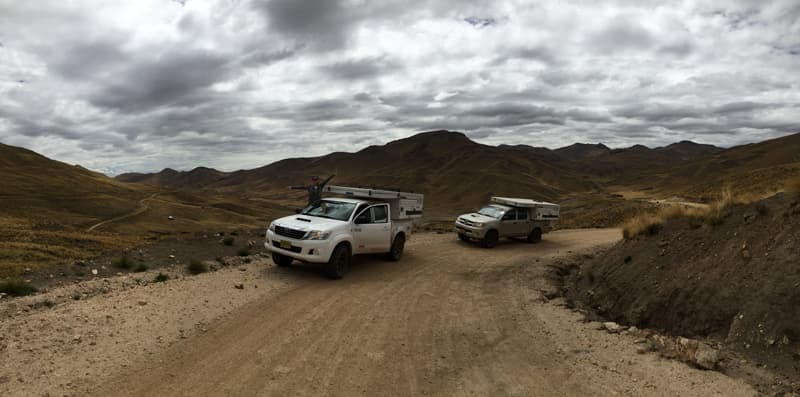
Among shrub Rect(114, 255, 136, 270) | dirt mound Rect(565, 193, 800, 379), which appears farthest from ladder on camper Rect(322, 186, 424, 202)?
dirt mound Rect(565, 193, 800, 379)

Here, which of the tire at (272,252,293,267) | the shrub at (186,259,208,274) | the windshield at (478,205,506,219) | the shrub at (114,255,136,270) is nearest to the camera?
the shrub at (114,255,136,270)

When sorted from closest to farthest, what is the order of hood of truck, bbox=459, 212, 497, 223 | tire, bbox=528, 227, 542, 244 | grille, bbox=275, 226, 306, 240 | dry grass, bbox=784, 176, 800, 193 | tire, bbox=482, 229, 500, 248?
1. dry grass, bbox=784, 176, 800, 193
2. grille, bbox=275, 226, 306, 240
3. tire, bbox=482, 229, 500, 248
4. hood of truck, bbox=459, 212, 497, 223
5. tire, bbox=528, 227, 542, 244

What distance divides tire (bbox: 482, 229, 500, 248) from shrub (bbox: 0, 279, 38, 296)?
1330cm

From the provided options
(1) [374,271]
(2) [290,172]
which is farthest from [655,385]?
(2) [290,172]

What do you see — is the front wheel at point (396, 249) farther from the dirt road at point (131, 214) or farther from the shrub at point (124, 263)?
the dirt road at point (131, 214)

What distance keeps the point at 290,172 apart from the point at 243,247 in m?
159

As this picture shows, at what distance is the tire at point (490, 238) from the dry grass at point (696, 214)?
596 cm

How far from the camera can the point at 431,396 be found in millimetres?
5082

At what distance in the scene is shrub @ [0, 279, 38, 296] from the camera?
794 centimetres

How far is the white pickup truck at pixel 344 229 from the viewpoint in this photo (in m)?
10.6

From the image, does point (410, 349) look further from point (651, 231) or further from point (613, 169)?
point (613, 169)

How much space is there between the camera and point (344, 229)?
11.3m

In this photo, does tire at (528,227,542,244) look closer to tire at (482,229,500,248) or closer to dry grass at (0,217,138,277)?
tire at (482,229,500,248)

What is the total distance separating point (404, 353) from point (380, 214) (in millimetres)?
6870
